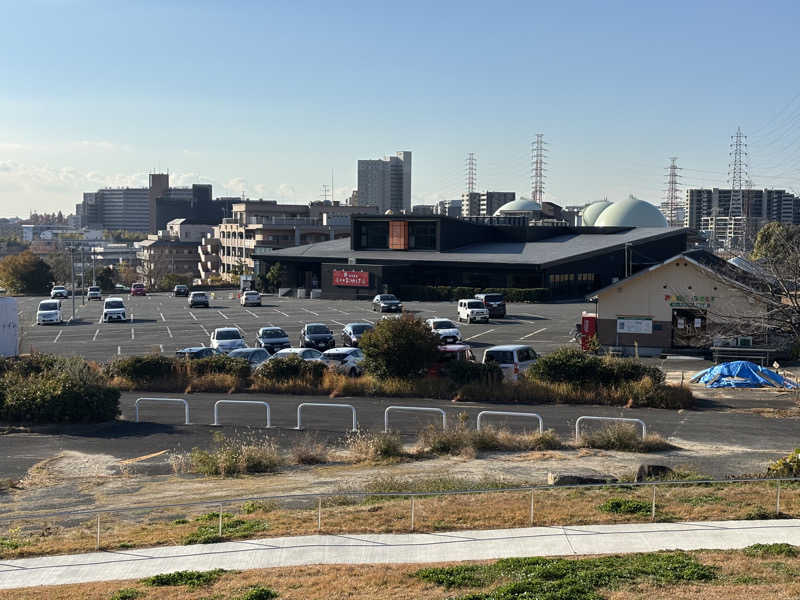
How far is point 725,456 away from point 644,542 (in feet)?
28.0

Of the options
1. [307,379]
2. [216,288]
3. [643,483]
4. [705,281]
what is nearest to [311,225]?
[216,288]

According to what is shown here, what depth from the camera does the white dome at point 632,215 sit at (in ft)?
390

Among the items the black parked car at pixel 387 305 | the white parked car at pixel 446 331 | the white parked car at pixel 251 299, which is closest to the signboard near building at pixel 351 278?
the white parked car at pixel 251 299

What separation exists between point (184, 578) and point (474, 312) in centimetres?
4519

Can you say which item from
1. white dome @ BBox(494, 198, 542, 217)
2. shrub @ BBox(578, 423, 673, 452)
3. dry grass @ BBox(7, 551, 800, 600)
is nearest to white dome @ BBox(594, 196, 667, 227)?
white dome @ BBox(494, 198, 542, 217)

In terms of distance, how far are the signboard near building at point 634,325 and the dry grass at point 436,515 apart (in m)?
28.4

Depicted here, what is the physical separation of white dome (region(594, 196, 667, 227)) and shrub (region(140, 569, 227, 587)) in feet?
362

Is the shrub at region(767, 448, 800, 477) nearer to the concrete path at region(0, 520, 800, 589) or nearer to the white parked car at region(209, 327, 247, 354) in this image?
the concrete path at region(0, 520, 800, 589)

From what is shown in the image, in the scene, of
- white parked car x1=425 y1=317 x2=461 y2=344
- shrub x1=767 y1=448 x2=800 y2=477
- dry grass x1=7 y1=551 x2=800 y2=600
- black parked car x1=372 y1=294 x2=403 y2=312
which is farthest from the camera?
black parked car x1=372 y1=294 x2=403 y2=312

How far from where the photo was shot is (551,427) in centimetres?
2584

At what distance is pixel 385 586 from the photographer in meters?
12.2

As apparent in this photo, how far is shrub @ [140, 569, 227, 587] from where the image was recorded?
41.6 ft

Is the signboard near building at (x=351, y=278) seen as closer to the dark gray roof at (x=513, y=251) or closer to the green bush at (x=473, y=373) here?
the dark gray roof at (x=513, y=251)

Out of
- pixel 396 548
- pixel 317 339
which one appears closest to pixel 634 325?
pixel 317 339
